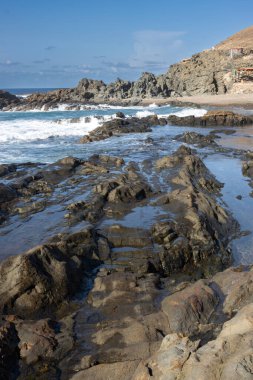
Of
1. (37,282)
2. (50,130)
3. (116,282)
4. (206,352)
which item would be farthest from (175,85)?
(206,352)

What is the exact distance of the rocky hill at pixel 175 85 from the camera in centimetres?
7038

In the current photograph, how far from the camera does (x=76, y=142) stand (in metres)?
29.3

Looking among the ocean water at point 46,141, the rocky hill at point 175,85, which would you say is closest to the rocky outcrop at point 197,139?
the ocean water at point 46,141

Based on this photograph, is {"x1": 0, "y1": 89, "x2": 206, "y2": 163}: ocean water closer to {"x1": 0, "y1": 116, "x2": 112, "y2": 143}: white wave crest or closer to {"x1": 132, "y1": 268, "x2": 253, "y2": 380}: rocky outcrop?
{"x1": 0, "y1": 116, "x2": 112, "y2": 143}: white wave crest

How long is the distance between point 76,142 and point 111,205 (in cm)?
1793

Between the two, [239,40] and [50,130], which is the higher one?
[239,40]

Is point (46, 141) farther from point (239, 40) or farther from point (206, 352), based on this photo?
point (239, 40)

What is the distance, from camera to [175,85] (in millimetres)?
79438

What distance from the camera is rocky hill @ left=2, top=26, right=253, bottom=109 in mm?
70375

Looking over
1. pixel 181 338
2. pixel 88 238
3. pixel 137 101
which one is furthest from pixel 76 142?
pixel 137 101

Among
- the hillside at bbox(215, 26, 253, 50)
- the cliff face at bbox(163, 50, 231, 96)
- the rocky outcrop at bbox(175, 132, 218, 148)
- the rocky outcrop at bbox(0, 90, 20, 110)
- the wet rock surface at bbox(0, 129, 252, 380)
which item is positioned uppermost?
the hillside at bbox(215, 26, 253, 50)

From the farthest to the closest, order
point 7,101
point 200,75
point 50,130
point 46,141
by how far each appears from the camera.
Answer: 1. point 200,75
2. point 7,101
3. point 50,130
4. point 46,141

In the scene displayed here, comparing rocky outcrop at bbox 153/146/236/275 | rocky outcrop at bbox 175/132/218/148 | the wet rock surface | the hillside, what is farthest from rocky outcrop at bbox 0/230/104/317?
the hillside

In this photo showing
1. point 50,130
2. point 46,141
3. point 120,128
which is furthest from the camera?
point 50,130
